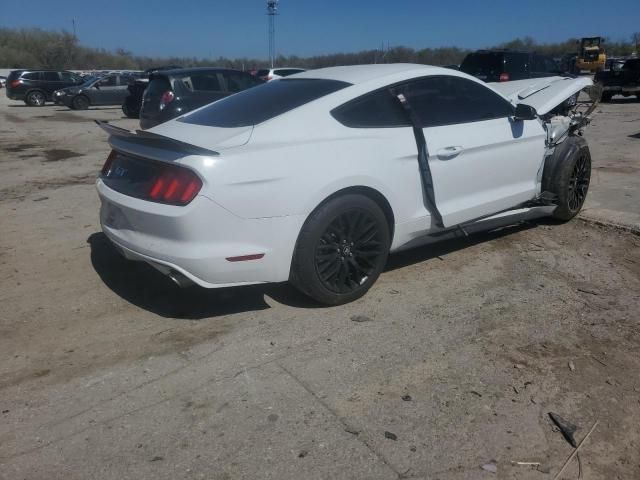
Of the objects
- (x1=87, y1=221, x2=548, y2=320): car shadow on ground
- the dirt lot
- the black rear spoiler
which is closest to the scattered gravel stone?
the dirt lot

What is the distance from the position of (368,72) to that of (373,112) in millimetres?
494

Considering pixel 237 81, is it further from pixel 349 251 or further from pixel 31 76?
pixel 31 76

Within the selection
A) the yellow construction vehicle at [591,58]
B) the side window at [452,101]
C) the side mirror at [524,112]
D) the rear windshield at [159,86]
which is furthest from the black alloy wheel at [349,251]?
the yellow construction vehicle at [591,58]

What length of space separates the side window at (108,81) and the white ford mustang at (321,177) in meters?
23.7

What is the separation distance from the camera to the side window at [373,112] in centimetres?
406

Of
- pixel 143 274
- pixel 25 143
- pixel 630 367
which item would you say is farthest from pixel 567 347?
pixel 25 143

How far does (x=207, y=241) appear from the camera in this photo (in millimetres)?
3496

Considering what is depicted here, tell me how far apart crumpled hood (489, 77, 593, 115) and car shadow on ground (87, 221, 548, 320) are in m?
1.68

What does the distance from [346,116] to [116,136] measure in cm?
165

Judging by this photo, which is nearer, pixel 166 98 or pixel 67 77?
pixel 166 98

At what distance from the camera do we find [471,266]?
488 centimetres

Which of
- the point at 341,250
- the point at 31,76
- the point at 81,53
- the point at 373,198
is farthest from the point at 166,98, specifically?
the point at 81,53

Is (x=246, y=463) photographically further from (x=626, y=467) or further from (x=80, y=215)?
(x=80, y=215)

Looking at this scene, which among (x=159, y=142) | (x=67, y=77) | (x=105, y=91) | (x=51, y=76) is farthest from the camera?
(x=67, y=77)
